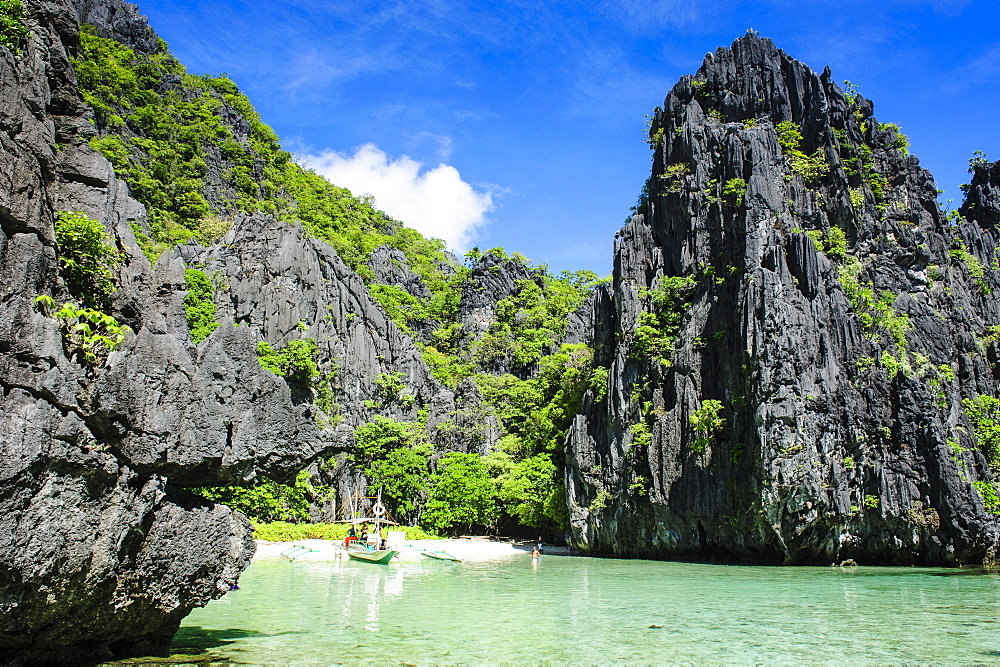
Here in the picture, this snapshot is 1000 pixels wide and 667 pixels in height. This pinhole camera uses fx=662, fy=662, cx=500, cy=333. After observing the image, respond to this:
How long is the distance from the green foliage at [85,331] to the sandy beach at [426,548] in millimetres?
23460

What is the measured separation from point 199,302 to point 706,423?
1163 inches

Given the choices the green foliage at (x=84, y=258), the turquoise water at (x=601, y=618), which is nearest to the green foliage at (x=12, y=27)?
the green foliage at (x=84, y=258)

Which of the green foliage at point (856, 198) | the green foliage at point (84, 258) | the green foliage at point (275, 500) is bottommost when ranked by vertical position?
the green foliage at point (275, 500)

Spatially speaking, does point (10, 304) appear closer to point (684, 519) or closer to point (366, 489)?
point (684, 519)

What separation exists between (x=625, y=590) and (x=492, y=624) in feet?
22.9

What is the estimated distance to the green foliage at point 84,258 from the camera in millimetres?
7184

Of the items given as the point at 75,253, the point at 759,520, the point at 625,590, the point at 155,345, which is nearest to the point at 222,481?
the point at 155,345

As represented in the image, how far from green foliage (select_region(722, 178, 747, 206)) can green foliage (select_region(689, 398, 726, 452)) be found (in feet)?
35.4

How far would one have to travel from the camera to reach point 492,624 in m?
12.2

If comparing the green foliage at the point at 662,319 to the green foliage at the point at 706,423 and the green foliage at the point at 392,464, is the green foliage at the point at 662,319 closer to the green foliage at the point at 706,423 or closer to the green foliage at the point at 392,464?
the green foliage at the point at 706,423

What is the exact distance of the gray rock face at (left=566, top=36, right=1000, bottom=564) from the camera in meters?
25.2

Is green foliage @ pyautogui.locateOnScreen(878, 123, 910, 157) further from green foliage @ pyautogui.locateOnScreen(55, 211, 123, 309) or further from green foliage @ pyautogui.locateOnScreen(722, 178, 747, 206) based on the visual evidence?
green foliage @ pyautogui.locateOnScreen(55, 211, 123, 309)

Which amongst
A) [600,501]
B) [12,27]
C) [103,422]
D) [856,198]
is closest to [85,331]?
[103,422]

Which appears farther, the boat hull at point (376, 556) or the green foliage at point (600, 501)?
the green foliage at point (600, 501)
